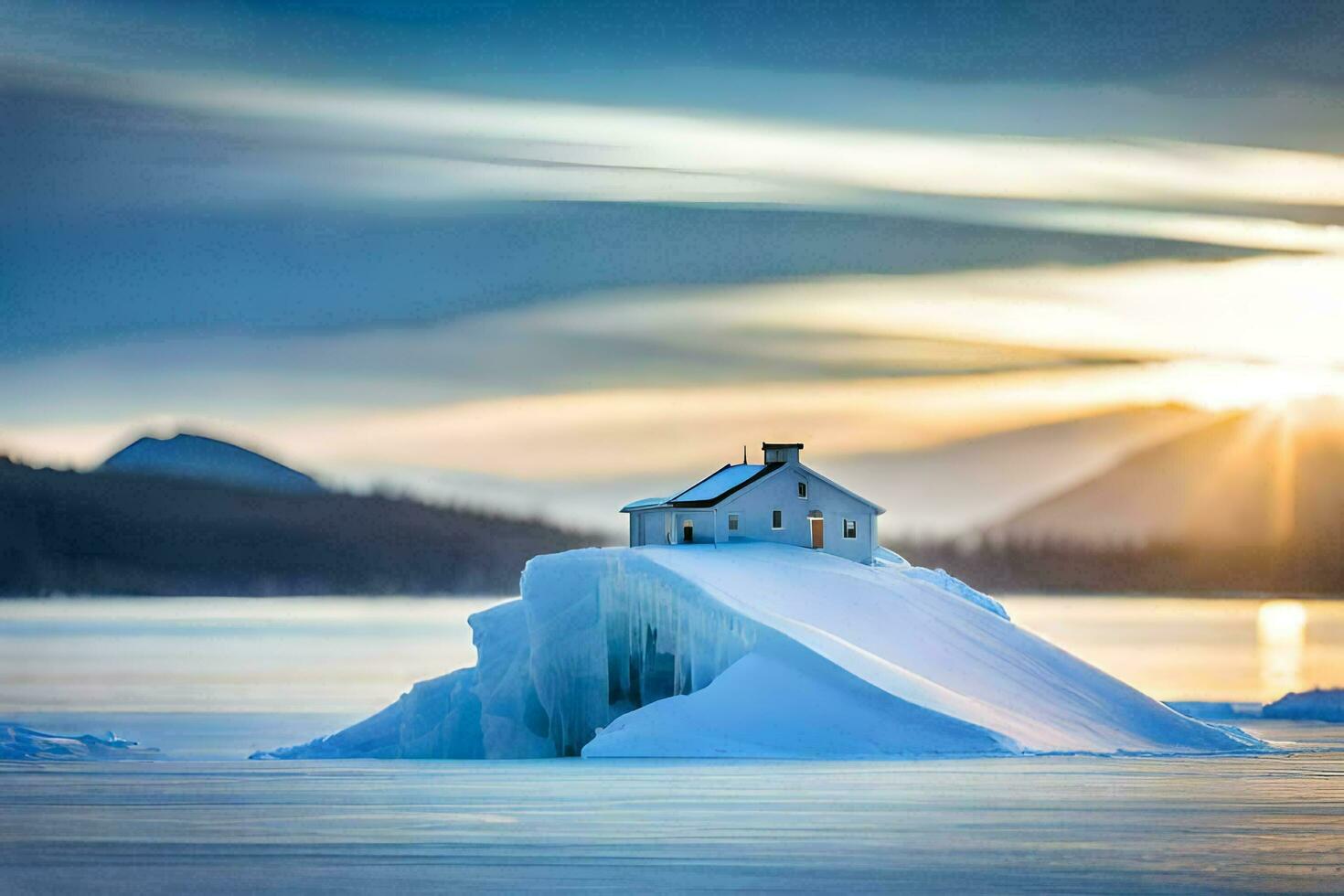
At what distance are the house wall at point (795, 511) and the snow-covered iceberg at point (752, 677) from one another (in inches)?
74.2

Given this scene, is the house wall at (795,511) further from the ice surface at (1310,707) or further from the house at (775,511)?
the ice surface at (1310,707)

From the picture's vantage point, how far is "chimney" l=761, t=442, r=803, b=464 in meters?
72.8

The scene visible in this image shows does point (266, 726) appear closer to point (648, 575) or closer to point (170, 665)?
point (648, 575)

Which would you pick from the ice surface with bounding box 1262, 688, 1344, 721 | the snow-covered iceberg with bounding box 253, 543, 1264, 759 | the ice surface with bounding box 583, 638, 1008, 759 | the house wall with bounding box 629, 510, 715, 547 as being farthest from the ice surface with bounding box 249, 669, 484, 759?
the ice surface with bounding box 1262, 688, 1344, 721

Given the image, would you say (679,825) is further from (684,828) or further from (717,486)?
(717,486)

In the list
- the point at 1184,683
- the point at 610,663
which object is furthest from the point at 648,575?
the point at 1184,683

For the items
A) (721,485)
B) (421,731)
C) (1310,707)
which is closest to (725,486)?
(721,485)

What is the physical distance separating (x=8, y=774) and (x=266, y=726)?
25.5 metres

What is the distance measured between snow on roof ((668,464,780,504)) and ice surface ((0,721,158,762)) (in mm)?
18934

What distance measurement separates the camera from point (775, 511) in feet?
236

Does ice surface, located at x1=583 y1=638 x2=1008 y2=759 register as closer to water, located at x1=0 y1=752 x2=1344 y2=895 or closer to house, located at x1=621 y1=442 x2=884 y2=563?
water, located at x1=0 y1=752 x2=1344 y2=895

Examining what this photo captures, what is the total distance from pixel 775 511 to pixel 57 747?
2355 centimetres

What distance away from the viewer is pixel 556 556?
6475 centimetres

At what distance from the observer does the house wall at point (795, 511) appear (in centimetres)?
7169
